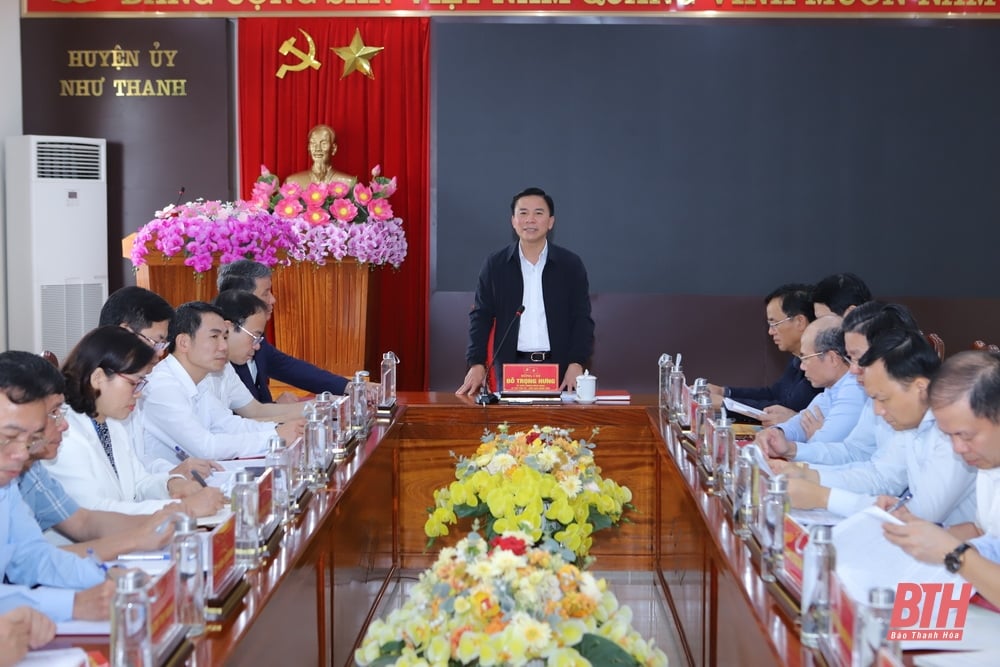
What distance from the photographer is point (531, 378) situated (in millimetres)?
3992

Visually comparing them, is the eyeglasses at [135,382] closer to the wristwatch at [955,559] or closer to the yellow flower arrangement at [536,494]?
the yellow flower arrangement at [536,494]

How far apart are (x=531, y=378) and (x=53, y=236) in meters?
3.72

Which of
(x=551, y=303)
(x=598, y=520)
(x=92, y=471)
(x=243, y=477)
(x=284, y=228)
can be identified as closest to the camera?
(x=243, y=477)

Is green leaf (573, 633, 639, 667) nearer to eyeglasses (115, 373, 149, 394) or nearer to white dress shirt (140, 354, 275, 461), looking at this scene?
eyeglasses (115, 373, 149, 394)

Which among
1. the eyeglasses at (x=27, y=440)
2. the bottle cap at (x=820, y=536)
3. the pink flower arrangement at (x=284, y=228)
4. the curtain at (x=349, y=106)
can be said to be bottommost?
the bottle cap at (x=820, y=536)

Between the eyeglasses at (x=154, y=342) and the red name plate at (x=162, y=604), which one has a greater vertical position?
the eyeglasses at (x=154, y=342)

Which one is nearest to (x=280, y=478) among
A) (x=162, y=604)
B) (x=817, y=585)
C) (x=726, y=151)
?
(x=162, y=604)

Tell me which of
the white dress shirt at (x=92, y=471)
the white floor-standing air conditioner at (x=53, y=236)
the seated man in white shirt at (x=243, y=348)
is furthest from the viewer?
the white floor-standing air conditioner at (x=53, y=236)

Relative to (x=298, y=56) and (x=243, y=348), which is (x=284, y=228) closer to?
(x=243, y=348)

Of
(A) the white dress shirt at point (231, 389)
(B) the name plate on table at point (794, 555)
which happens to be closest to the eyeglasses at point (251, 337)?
(A) the white dress shirt at point (231, 389)

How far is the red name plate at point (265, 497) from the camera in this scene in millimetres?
1990

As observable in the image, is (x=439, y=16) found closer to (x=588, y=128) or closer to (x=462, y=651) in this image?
(x=588, y=128)

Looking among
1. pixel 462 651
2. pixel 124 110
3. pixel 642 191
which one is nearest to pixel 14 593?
pixel 462 651

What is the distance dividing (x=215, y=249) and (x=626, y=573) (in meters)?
2.25
